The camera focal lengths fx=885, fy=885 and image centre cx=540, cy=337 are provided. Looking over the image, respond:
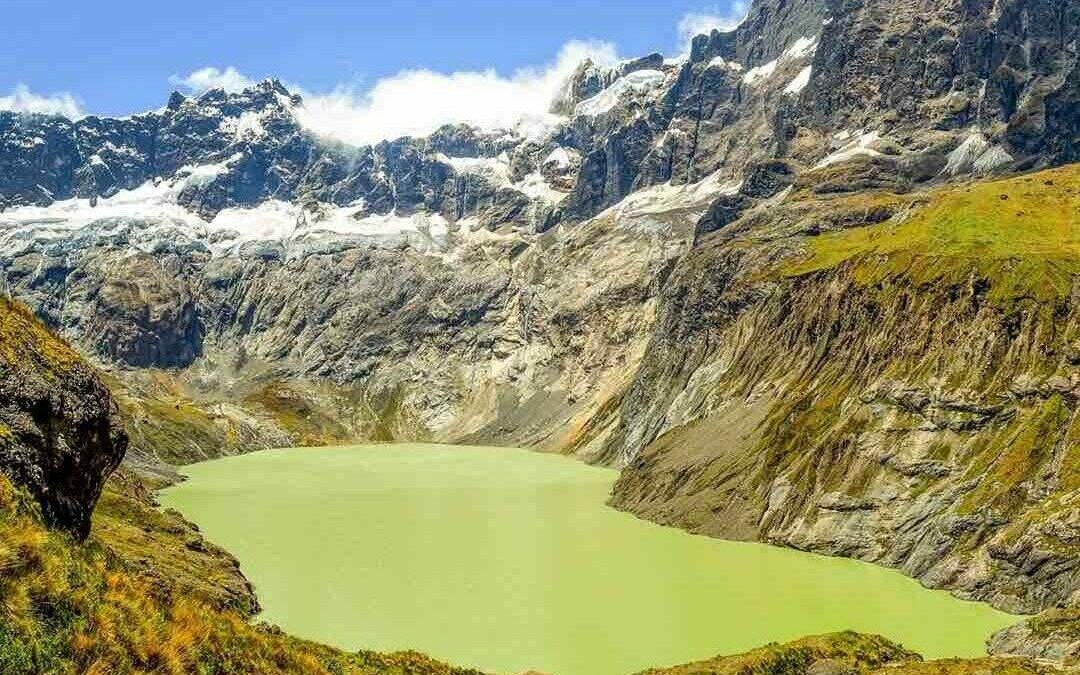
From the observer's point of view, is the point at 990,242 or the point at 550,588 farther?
the point at 990,242

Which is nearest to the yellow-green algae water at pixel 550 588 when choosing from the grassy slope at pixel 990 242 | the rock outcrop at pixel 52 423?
the rock outcrop at pixel 52 423

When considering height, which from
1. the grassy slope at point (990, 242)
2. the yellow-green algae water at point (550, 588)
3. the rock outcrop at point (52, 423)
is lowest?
the yellow-green algae water at point (550, 588)

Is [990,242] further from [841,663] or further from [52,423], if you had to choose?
[52,423]

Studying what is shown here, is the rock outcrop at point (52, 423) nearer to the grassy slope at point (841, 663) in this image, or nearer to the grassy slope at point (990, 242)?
the grassy slope at point (841, 663)

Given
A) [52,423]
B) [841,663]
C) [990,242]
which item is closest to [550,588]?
[841,663]

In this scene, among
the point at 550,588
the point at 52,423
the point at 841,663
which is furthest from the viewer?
the point at 550,588

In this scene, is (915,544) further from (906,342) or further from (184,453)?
(184,453)

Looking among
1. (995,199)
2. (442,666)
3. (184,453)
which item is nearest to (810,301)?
(995,199)

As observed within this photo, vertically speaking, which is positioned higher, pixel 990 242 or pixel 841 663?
pixel 990 242
